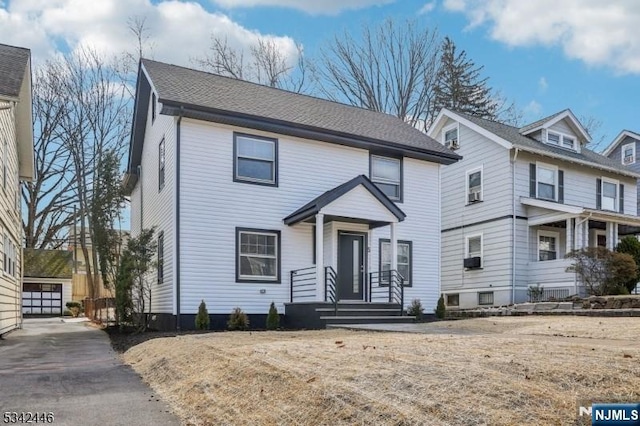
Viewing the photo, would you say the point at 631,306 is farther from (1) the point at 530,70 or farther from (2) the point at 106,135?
(2) the point at 106,135

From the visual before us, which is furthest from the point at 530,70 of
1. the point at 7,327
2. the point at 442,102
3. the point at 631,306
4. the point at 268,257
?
the point at 7,327

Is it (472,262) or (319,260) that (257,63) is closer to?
(472,262)

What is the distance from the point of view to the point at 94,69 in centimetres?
3027

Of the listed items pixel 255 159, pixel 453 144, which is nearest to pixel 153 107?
pixel 255 159

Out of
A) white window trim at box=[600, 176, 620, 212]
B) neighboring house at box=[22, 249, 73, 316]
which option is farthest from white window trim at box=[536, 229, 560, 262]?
neighboring house at box=[22, 249, 73, 316]

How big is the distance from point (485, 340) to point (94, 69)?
92.9ft

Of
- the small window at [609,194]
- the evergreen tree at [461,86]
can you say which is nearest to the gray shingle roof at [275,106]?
the small window at [609,194]

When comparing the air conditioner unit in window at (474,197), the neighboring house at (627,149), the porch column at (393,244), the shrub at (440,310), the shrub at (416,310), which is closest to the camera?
the porch column at (393,244)

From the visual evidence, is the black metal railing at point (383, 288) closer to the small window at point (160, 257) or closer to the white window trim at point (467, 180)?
the small window at point (160, 257)

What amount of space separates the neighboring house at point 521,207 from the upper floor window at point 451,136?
41 millimetres

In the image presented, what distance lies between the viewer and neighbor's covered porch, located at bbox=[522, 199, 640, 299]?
Answer: 18156 millimetres

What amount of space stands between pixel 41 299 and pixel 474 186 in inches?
904

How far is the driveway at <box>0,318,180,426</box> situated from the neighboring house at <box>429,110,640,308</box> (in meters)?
13.8

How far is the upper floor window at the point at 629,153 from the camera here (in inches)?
1134
